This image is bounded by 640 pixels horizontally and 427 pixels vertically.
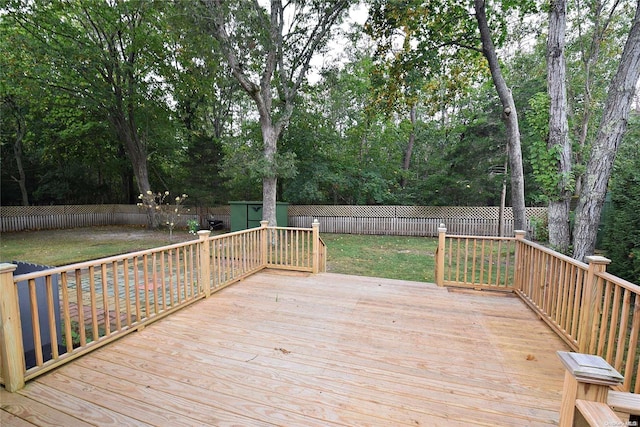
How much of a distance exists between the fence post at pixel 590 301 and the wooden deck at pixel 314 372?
0.78ft

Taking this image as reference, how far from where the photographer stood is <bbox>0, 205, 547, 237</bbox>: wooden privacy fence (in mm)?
10219

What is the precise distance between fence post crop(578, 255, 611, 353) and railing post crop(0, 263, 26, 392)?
412 centimetres

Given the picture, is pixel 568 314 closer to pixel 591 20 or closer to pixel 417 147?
pixel 591 20

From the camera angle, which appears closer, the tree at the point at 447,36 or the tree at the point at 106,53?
the tree at the point at 447,36

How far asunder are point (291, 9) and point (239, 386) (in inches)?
338

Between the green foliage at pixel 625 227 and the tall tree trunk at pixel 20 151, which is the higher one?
the tall tree trunk at pixel 20 151

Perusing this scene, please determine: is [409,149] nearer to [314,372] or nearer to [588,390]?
[314,372]

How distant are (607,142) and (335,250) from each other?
571 cm

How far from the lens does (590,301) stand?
2303mm

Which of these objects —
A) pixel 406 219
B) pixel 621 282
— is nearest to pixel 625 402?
pixel 621 282

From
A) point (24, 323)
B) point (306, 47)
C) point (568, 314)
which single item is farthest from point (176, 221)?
point (568, 314)

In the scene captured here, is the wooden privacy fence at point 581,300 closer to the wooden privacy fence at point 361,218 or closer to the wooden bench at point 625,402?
the wooden bench at point 625,402

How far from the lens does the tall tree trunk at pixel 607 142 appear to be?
3436mm

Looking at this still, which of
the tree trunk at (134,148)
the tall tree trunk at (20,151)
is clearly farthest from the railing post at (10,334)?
the tall tree trunk at (20,151)
